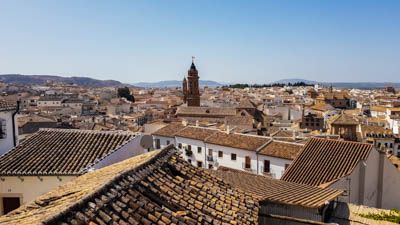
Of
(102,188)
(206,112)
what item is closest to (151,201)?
(102,188)

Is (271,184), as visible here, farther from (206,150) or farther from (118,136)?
(206,150)

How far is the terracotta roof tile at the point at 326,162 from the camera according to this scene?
11.2 meters

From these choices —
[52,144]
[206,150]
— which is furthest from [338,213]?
[206,150]

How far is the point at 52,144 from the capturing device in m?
10.4

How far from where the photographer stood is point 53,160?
9.50m

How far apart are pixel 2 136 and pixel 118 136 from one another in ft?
15.2

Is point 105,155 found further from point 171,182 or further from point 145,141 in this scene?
point 171,182

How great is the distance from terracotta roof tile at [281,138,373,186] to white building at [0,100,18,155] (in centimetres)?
1005

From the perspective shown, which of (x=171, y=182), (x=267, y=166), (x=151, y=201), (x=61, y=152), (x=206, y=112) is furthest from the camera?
(x=206, y=112)

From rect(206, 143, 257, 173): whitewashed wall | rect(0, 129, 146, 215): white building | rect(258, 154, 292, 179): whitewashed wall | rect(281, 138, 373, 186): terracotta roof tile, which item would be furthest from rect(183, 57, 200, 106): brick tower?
rect(0, 129, 146, 215): white building

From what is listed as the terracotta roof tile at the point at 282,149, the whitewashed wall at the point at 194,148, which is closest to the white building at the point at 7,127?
the terracotta roof tile at the point at 282,149

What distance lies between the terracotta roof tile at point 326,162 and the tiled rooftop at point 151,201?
6.27m

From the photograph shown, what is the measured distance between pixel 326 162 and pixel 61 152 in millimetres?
9097

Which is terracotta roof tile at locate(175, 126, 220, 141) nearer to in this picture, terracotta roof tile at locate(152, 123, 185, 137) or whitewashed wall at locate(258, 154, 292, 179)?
terracotta roof tile at locate(152, 123, 185, 137)
